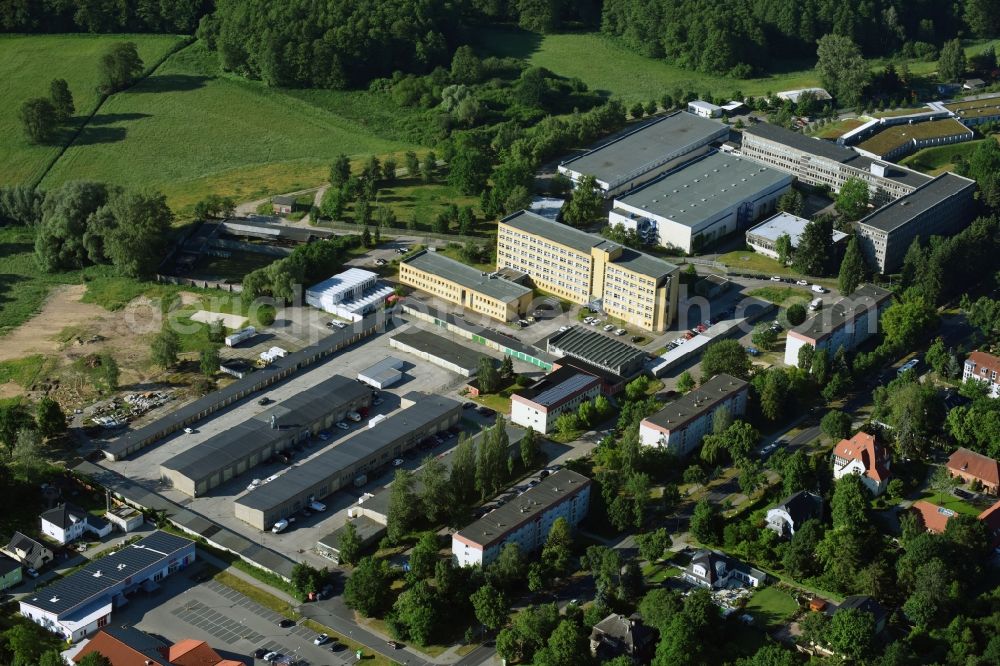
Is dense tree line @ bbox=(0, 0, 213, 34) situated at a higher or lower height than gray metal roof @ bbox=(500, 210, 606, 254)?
higher

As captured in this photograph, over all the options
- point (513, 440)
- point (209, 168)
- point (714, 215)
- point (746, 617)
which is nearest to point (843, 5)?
point (714, 215)

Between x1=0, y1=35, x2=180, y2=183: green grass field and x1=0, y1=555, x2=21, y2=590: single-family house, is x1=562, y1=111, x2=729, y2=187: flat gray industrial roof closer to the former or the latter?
x1=0, y1=35, x2=180, y2=183: green grass field

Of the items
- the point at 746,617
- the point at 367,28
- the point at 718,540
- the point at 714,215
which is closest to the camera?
the point at 746,617

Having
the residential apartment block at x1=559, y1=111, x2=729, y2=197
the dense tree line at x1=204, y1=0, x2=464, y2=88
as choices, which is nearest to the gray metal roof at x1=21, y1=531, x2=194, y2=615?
the residential apartment block at x1=559, y1=111, x2=729, y2=197

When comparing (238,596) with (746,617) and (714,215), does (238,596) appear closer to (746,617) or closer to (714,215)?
(746,617)

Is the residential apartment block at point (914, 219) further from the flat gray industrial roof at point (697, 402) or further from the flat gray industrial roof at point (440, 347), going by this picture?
the flat gray industrial roof at point (440, 347)
